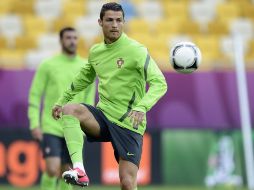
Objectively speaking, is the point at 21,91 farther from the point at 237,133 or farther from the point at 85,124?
the point at 85,124

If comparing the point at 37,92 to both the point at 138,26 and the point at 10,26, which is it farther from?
the point at 138,26

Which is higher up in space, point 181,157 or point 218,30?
point 218,30

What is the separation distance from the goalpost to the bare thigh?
23.0 ft

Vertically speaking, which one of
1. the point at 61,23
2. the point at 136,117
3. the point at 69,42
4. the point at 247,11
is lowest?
the point at 136,117

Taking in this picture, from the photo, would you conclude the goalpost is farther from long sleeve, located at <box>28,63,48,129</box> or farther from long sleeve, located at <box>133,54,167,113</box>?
long sleeve, located at <box>133,54,167,113</box>

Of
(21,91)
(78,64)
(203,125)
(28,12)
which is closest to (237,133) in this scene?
(203,125)

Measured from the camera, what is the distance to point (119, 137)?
8945 millimetres

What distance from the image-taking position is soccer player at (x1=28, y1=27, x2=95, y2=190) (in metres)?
11.5

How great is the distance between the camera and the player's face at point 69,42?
11.7 meters

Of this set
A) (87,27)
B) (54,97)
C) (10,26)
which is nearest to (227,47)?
(87,27)

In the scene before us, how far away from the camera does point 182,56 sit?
9.14 meters

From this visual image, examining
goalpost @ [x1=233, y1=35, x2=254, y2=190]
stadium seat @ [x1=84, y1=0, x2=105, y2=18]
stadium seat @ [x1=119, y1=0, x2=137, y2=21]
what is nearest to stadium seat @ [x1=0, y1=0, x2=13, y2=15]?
stadium seat @ [x1=84, y1=0, x2=105, y2=18]

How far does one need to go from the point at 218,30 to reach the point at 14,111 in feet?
23.6

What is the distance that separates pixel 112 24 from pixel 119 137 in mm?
1166
